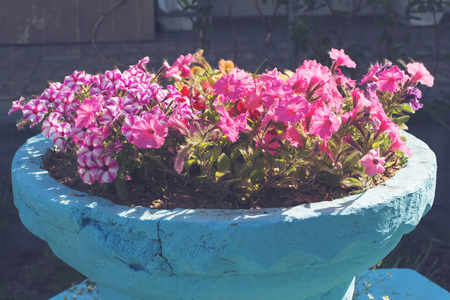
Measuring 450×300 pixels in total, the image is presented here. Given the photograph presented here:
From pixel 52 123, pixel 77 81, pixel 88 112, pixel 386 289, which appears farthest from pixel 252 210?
pixel 386 289

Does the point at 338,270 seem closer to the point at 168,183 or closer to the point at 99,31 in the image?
the point at 168,183

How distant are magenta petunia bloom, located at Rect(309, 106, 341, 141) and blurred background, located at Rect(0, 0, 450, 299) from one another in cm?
105

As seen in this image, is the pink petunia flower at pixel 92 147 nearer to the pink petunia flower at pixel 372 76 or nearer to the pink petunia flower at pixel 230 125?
the pink petunia flower at pixel 230 125

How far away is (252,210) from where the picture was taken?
1.48 metres

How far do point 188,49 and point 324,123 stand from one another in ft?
15.9

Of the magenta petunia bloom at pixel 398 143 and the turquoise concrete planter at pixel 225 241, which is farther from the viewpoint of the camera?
the magenta petunia bloom at pixel 398 143

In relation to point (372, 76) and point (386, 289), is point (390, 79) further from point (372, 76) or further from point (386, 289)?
point (386, 289)

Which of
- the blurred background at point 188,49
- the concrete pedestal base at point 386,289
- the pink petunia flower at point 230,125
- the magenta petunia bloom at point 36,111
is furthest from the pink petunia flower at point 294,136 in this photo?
the concrete pedestal base at point 386,289

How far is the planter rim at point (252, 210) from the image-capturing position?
1.44 metres

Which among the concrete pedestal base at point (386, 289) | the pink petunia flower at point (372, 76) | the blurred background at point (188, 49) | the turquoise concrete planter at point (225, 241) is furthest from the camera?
the blurred background at point (188, 49)

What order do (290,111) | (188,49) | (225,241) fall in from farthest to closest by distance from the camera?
(188,49)
(290,111)
(225,241)

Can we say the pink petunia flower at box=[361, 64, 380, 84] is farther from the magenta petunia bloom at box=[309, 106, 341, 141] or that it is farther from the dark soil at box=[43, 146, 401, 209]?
the magenta petunia bloom at box=[309, 106, 341, 141]

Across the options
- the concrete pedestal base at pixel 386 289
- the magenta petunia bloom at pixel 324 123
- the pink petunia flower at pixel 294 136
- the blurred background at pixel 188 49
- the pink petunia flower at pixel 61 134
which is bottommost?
the concrete pedestal base at pixel 386 289

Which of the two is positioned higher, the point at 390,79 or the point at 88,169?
the point at 390,79
